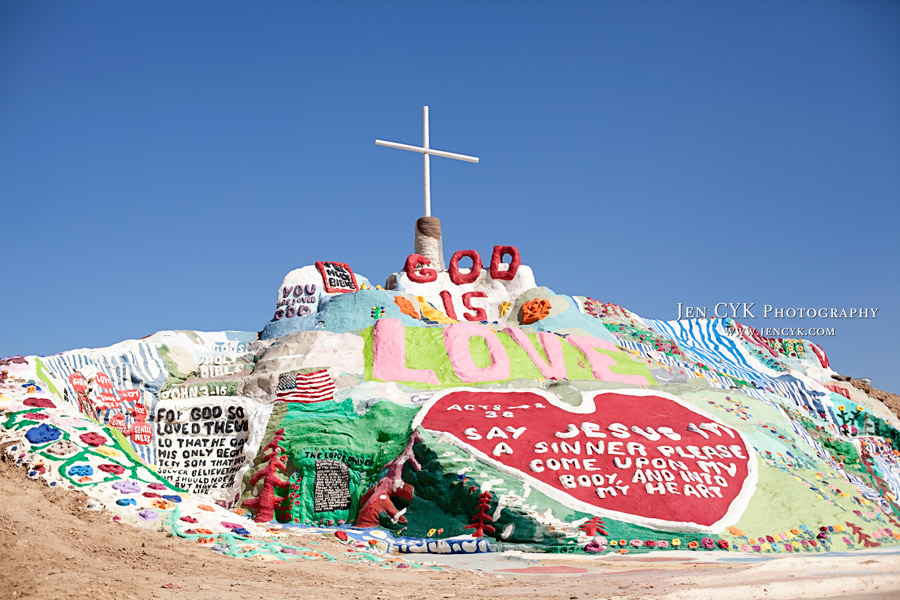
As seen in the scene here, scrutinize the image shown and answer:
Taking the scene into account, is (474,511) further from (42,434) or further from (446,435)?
(42,434)

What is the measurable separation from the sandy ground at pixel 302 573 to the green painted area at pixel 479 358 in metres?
6.79

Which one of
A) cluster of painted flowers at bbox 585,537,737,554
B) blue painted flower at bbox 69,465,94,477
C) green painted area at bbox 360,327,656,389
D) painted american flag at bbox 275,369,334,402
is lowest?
cluster of painted flowers at bbox 585,537,737,554

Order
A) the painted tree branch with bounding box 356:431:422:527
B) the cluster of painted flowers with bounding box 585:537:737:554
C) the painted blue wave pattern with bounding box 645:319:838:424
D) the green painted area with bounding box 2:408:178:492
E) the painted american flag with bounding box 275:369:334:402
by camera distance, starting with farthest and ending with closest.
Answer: the painted blue wave pattern with bounding box 645:319:838:424 < the painted american flag with bounding box 275:369:334:402 < the painted tree branch with bounding box 356:431:422:527 < the cluster of painted flowers with bounding box 585:537:737:554 < the green painted area with bounding box 2:408:178:492

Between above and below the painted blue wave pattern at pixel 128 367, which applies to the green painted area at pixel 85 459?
below

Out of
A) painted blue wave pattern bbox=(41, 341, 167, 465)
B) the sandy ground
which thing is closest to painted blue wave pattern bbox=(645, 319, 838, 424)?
the sandy ground

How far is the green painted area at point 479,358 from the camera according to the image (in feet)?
57.0

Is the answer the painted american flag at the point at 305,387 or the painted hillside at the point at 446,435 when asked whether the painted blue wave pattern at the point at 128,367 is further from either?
the painted american flag at the point at 305,387

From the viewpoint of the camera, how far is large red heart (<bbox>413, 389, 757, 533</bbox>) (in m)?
12.5

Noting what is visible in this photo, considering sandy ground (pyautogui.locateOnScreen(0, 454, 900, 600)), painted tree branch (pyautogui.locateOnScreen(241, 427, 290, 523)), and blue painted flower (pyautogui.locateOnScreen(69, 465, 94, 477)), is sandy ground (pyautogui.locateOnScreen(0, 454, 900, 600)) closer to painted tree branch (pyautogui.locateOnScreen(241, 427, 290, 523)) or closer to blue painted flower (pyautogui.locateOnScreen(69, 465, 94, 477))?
blue painted flower (pyautogui.locateOnScreen(69, 465, 94, 477))

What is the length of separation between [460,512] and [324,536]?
6.78 feet

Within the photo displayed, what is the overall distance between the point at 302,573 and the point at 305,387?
7508mm

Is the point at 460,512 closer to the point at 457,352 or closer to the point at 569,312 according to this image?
the point at 457,352

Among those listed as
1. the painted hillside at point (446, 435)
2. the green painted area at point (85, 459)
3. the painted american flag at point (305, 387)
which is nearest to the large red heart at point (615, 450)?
the painted hillside at point (446, 435)

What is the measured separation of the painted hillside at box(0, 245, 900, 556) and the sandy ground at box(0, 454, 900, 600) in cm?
78
